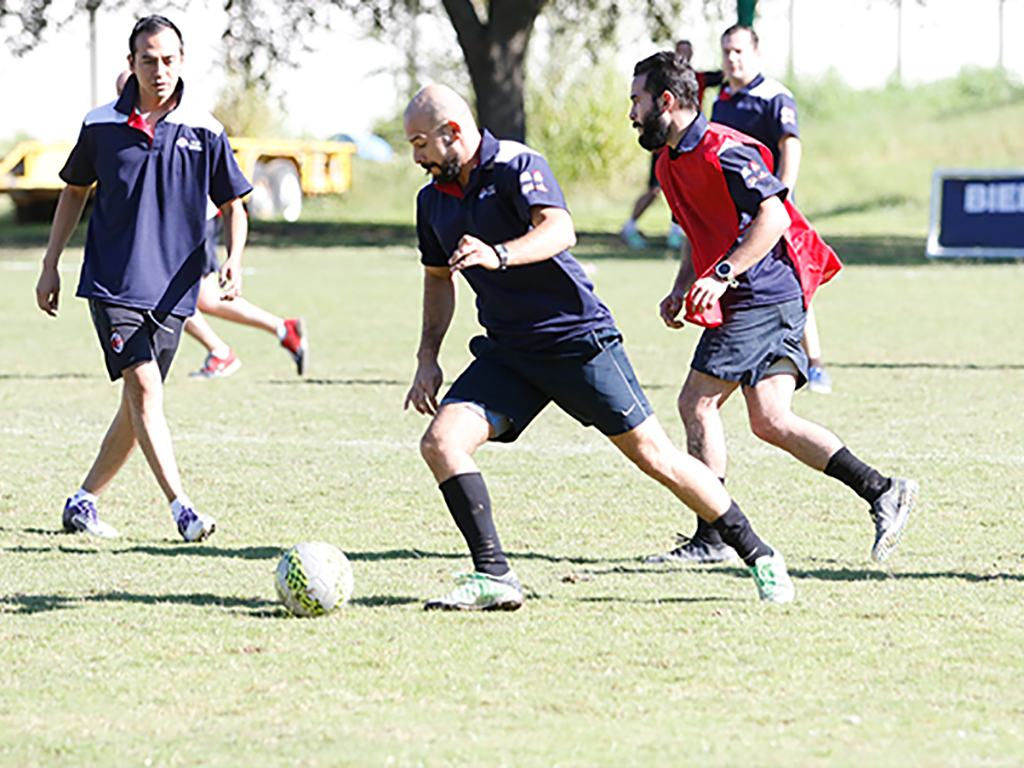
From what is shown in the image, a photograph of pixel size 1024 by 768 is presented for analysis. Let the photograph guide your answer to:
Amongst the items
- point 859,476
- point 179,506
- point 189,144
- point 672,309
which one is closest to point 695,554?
point 859,476

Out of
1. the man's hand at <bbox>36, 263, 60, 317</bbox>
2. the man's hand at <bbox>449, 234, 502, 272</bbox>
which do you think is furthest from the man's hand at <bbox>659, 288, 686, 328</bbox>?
the man's hand at <bbox>36, 263, 60, 317</bbox>

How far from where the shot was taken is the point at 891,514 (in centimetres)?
568

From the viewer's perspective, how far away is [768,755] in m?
3.60

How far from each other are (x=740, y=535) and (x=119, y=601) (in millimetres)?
2135

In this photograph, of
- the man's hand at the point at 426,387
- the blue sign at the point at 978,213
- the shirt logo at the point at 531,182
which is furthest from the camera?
the blue sign at the point at 978,213

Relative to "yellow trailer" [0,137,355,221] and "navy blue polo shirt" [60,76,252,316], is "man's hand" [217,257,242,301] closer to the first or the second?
"navy blue polo shirt" [60,76,252,316]

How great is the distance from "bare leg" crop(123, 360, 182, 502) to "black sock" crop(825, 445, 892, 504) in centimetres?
266

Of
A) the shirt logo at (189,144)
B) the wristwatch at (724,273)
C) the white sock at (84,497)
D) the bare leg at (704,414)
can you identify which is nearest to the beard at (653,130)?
the wristwatch at (724,273)

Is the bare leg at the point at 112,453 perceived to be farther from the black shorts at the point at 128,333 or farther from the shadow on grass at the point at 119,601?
the shadow on grass at the point at 119,601

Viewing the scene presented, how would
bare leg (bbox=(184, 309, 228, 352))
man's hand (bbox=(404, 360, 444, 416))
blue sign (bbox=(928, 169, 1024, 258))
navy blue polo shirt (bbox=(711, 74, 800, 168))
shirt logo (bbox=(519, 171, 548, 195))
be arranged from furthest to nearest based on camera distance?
blue sign (bbox=(928, 169, 1024, 258)) < bare leg (bbox=(184, 309, 228, 352)) < navy blue polo shirt (bbox=(711, 74, 800, 168)) < man's hand (bbox=(404, 360, 444, 416)) < shirt logo (bbox=(519, 171, 548, 195))

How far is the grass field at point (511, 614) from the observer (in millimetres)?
3785

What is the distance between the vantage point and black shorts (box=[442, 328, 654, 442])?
194 inches

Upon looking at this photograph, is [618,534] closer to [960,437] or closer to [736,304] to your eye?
[736,304]

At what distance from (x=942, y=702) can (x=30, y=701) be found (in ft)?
8.00
